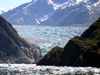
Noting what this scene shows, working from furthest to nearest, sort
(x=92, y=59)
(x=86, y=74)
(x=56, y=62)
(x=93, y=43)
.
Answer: (x=56, y=62) → (x=93, y=43) → (x=92, y=59) → (x=86, y=74)

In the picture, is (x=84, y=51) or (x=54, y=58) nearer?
(x=84, y=51)

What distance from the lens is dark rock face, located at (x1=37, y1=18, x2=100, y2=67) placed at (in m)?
106

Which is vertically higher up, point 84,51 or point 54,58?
point 84,51

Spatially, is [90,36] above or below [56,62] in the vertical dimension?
above

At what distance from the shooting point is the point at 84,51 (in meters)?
111

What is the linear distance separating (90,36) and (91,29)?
6.88 meters

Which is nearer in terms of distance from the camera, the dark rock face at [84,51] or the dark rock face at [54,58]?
the dark rock face at [84,51]

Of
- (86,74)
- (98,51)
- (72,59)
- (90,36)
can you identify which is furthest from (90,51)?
(86,74)

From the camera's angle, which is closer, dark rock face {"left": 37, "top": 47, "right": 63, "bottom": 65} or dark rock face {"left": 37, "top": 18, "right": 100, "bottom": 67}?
dark rock face {"left": 37, "top": 18, "right": 100, "bottom": 67}

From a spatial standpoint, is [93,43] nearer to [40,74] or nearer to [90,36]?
[90,36]

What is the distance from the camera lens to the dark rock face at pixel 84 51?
10600 cm

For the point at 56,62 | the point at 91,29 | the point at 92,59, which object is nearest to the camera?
the point at 92,59

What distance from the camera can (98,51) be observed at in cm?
10694

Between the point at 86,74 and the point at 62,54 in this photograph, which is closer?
the point at 86,74
